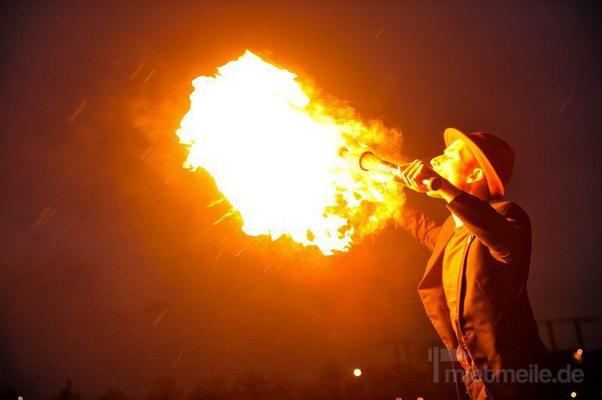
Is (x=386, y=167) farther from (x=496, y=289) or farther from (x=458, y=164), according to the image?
(x=496, y=289)

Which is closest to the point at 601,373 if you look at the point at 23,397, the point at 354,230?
the point at 354,230

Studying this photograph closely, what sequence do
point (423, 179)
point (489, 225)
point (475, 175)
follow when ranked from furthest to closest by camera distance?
point (475, 175)
point (423, 179)
point (489, 225)

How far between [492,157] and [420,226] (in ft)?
4.56

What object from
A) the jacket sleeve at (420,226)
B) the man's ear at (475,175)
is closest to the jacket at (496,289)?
the man's ear at (475,175)

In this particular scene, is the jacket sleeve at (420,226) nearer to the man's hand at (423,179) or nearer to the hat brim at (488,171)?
the hat brim at (488,171)

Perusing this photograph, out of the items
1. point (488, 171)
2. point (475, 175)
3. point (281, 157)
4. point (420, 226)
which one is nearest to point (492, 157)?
point (488, 171)

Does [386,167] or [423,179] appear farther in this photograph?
[386,167]

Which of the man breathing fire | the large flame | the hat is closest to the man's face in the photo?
the man breathing fire

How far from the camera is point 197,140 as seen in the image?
231 inches

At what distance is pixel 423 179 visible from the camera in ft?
10.8

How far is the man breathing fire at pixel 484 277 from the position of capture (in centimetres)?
312

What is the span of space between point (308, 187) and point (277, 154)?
627mm

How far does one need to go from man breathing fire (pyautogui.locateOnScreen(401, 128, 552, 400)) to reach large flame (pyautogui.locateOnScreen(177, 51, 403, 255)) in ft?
4.81

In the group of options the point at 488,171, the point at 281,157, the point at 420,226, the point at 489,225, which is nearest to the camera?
the point at 489,225
